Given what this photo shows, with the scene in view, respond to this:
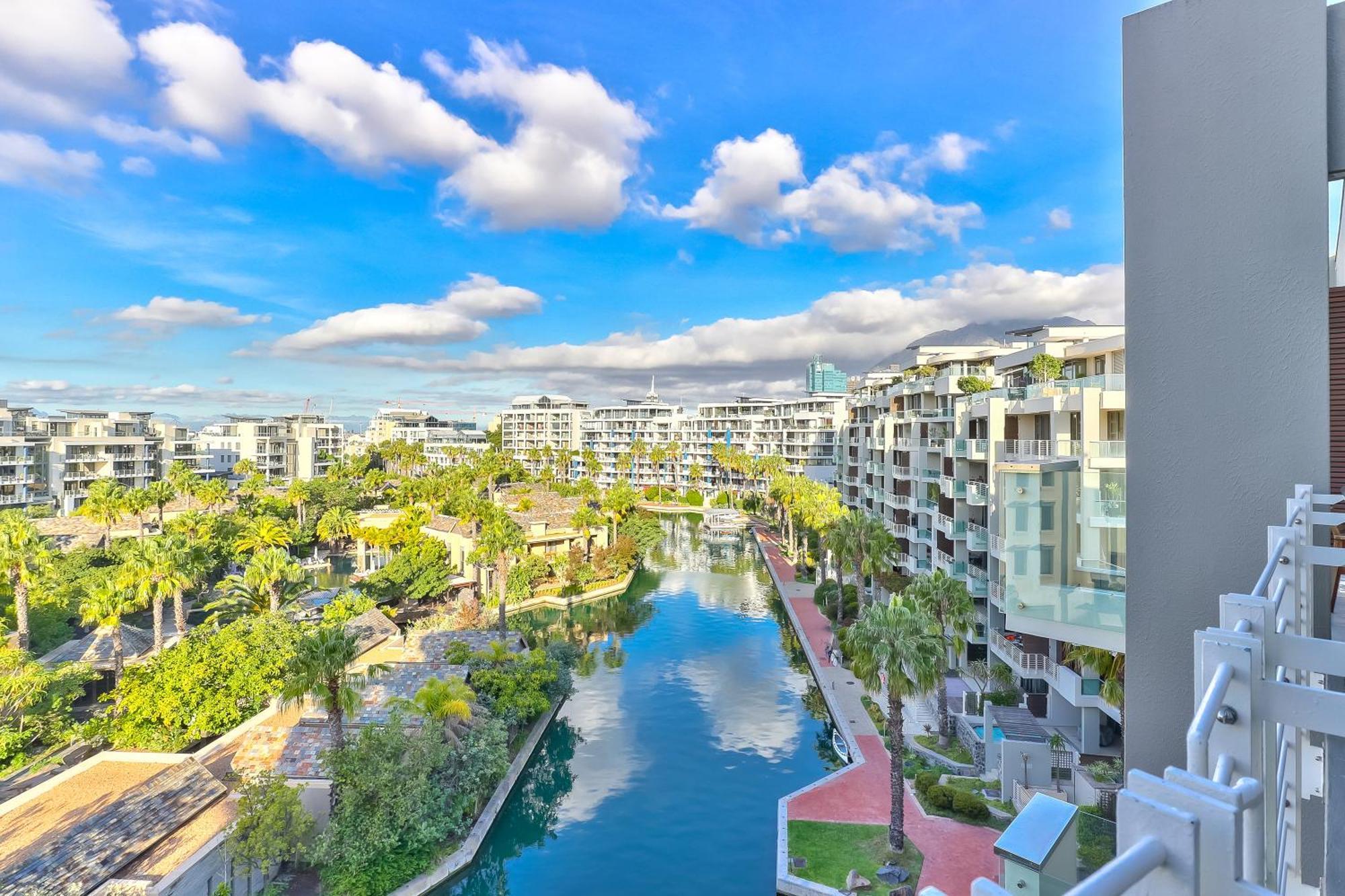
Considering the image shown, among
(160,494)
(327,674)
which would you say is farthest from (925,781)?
(160,494)

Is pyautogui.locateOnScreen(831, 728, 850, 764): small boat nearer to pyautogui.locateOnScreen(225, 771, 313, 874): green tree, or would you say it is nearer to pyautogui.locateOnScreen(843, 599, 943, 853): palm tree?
pyautogui.locateOnScreen(843, 599, 943, 853): palm tree

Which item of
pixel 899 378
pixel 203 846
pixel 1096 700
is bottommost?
pixel 203 846

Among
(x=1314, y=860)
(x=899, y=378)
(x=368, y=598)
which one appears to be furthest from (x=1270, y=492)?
(x=899, y=378)

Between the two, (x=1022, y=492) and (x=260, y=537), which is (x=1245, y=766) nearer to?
(x=1022, y=492)

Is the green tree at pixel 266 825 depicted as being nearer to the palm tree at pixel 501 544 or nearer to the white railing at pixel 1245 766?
the palm tree at pixel 501 544

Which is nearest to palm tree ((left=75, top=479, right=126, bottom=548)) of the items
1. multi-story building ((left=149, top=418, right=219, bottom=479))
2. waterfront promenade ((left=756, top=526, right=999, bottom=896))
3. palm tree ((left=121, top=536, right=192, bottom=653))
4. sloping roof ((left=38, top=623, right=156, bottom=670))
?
sloping roof ((left=38, top=623, right=156, bottom=670))

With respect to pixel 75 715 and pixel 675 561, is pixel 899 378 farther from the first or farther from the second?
pixel 75 715
